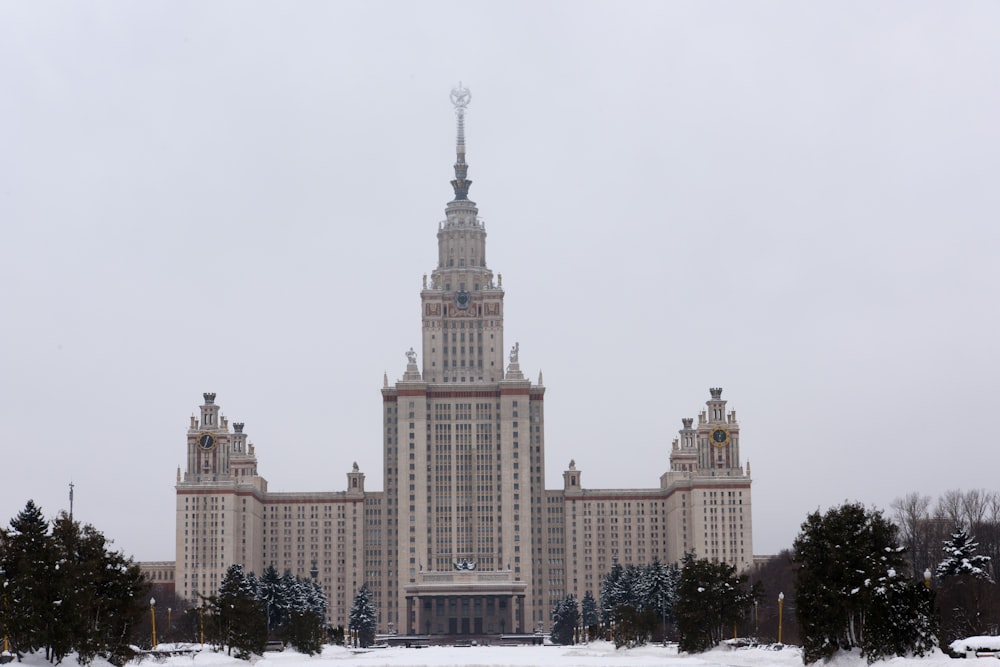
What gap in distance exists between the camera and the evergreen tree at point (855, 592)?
7638 cm

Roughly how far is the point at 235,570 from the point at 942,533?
91.7 metres

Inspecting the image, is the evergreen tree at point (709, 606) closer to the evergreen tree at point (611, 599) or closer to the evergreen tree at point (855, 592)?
the evergreen tree at point (855, 592)

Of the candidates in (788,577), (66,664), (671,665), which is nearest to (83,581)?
(66,664)

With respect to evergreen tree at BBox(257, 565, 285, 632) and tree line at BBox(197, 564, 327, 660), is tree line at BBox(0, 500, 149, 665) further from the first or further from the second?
evergreen tree at BBox(257, 565, 285, 632)

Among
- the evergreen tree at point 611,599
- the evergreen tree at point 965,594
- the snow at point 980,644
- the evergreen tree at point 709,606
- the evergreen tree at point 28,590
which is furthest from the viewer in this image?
the evergreen tree at point 611,599

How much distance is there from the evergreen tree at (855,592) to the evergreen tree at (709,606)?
27833 millimetres

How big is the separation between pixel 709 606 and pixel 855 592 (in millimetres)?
35684

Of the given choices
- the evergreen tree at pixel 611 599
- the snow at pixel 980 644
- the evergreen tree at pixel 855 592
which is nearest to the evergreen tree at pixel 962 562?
the evergreen tree at pixel 855 592

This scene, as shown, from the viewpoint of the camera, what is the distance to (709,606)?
112m

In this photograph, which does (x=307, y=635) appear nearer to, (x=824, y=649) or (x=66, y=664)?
(x=66, y=664)

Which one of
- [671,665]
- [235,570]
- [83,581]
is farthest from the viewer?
[235,570]

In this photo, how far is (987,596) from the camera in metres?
97.2

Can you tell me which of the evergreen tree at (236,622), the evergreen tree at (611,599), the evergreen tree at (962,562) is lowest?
the evergreen tree at (611,599)

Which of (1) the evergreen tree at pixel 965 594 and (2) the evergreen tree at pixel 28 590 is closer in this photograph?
(2) the evergreen tree at pixel 28 590
